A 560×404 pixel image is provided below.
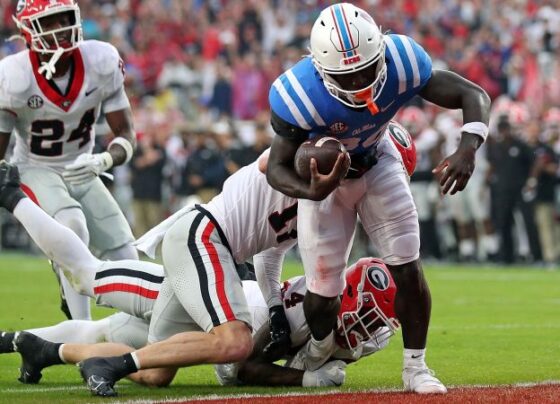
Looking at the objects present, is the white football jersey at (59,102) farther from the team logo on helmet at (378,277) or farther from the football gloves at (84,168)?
the team logo on helmet at (378,277)

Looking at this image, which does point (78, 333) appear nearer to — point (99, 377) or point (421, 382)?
point (99, 377)

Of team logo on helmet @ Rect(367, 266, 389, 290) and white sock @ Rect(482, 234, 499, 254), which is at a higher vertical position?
team logo on helmet @ Rect(367, 266, 389, 290)

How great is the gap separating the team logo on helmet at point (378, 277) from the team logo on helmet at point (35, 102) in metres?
2.35

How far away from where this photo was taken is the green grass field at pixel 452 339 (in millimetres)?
5355

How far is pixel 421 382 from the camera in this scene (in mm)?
4992

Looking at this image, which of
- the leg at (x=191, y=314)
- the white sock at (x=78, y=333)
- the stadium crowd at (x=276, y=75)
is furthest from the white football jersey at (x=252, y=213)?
the stadium crowd at (x=276, y=75)

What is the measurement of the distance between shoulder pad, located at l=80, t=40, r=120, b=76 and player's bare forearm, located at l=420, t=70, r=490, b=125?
2.37 meters

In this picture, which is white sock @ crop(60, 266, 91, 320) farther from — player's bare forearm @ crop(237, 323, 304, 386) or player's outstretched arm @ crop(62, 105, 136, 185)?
player's bare forearm @ crop(237, 323, 304, 386)

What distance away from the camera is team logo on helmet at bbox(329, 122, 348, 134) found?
496 cm

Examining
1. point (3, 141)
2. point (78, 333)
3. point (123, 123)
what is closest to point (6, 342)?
point (78, 333)

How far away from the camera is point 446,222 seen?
600 inches

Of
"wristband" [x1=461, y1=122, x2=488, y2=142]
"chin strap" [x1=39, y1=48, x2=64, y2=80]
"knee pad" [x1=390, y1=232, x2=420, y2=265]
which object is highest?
"chin strap" [x1=39, y1=48, x2=64, y2=80]

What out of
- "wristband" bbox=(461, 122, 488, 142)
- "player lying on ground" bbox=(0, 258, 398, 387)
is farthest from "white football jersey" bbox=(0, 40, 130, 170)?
"wristband" bbox=(461, 122, 488, 142)

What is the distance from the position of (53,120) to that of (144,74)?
1101 centimetres
